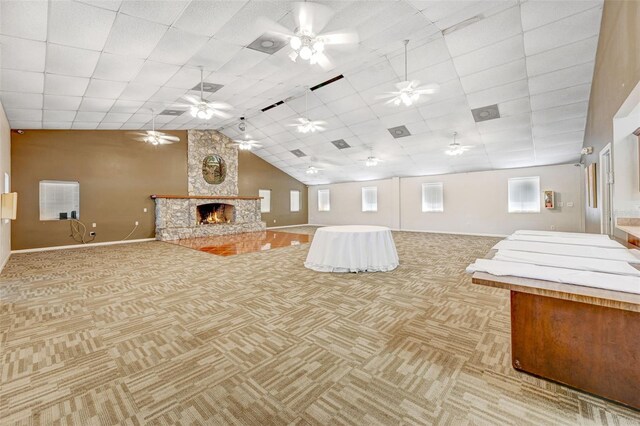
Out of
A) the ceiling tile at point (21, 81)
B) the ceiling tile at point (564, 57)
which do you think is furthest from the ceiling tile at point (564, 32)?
the ceiling tile at point (21, 81)

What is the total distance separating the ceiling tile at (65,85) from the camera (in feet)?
14.8

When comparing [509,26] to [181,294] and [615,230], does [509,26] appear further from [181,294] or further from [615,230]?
[181,294]

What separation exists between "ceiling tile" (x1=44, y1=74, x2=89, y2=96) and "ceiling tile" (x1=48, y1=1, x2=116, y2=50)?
129 cm

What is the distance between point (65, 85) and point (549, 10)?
7.71 meters

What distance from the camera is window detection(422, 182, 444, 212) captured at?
37.1 feet

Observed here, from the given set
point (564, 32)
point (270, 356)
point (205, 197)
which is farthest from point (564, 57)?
point (205, 197)

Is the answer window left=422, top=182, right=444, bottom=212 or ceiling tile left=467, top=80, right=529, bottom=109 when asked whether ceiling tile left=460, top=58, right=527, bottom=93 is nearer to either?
ceiling tile left=467, top=80, right=529, bottom=109

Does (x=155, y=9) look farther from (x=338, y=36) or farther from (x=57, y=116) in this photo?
(x=57, y=116)

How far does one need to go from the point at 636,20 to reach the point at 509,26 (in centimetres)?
205

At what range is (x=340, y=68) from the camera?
5.70 meters

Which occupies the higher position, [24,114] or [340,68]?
[340,68]

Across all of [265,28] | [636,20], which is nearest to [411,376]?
[636,20]

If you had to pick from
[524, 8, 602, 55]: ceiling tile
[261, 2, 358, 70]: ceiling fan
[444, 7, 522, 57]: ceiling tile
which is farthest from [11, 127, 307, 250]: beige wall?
[524, 8, 602, 55]: ceiling tile

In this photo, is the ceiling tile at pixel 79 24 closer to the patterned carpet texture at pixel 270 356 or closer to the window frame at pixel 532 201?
the patterned carpet texture at pixel 270 356
